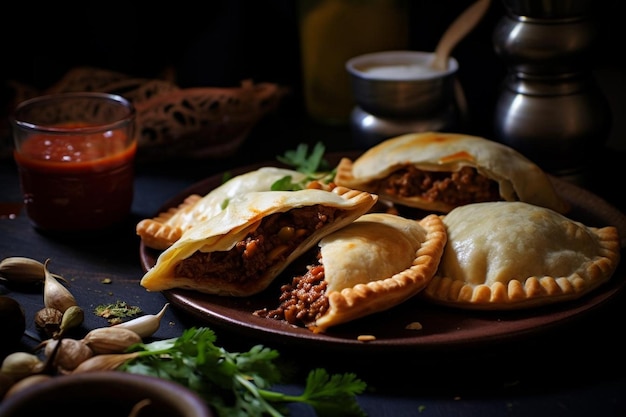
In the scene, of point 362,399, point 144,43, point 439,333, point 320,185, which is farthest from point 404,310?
point 144,43

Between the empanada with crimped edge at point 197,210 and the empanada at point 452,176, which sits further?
the empanada at point 452,176

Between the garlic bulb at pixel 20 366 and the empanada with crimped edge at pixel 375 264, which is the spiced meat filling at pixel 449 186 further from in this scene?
the garlic bulb at pixel 20 366

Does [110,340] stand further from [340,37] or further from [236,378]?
[340,37]

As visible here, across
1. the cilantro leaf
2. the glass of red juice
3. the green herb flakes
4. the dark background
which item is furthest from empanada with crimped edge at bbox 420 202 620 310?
the dark background

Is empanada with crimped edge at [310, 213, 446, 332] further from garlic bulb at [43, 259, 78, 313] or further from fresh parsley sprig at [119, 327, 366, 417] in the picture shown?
garlic bulb at [43, 259, 78, 313]

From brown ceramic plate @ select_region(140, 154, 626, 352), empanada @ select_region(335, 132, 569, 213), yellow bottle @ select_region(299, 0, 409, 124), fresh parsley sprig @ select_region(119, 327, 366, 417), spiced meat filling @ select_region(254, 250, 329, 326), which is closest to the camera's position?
fresh parsley sprig @ select_region(119, 327, 366, 417)

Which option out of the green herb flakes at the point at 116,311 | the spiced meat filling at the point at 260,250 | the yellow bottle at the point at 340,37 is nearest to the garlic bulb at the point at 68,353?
the green herb flakes at the point at 116,311
